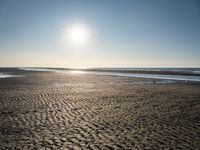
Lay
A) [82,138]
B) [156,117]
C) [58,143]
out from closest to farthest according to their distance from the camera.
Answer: [58,143] → [82,138] → [156,117]

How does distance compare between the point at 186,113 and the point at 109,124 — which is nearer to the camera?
the point at 109,124

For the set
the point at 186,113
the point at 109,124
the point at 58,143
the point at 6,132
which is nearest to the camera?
the point at 58,143

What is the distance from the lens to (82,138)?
9.61m

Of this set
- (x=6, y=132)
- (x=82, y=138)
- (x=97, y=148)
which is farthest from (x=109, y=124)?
(x=6, y=132)

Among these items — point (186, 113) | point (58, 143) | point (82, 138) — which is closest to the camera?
point (58, 143)

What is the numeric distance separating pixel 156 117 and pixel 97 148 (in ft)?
20.8

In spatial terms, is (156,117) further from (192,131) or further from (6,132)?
(6,132)

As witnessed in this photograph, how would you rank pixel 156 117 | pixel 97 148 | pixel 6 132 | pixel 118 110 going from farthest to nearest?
pixel 118 110, pixel 156 117, pixel 6 132, pixel 97 148

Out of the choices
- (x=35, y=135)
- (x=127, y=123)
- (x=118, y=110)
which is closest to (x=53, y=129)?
(x=35, y=135)

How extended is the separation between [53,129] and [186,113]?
9378 millimetres

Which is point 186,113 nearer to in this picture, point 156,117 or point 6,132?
point 156,117

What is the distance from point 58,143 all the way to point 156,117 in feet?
23.3

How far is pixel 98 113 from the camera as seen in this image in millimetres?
14781

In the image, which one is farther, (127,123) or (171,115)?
(171,115)
